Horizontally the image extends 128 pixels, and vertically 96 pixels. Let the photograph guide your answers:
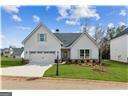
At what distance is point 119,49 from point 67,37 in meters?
4.64

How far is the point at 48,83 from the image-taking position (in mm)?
13242

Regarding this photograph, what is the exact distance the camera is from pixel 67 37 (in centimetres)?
2752

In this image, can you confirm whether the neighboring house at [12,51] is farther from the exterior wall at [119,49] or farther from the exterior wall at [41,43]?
the exterior wall at [119,49]

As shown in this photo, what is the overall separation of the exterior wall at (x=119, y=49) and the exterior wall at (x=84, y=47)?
2216 mm

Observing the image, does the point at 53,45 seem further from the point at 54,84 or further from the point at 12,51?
the point at 54,84

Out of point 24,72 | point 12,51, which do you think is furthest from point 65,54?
point 12,51

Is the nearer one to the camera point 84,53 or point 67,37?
point 84,53

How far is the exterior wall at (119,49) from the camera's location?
86.2 ft

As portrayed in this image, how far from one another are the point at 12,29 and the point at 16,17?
0.91m

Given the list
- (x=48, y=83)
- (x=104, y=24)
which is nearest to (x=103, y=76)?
(x=48, y=83)

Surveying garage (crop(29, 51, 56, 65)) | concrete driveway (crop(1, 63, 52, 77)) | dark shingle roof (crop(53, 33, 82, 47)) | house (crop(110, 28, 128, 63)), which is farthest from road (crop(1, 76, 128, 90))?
dark shingle roof (crop(53, 33, 82, 47))

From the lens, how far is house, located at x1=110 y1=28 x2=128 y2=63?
2627 centimetres

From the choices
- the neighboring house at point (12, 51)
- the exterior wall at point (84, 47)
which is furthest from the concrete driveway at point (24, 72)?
the neighboring house at point (12, 51)
